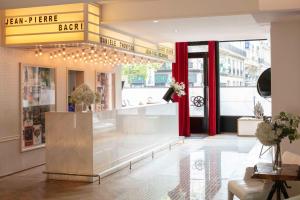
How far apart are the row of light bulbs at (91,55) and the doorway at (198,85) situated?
3738 mm

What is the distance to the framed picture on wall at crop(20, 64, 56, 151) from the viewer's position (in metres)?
8.17

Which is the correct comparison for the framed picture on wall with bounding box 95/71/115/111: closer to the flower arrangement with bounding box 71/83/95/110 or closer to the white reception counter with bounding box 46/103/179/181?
the white reception counter with bounding box 46/103/179/181

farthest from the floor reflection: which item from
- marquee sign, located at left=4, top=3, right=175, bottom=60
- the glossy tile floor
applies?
marquee sign, located at left=4, top=3, right=175, bottom=60

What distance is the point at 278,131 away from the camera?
14.3ft

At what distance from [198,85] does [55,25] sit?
25.3 feet

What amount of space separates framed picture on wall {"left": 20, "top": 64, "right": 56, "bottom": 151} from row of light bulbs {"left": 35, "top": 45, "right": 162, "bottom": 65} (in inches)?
16.6

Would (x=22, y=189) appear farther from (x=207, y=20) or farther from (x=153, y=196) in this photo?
(x=207, y=20)

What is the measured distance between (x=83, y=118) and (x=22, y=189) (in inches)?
59.5

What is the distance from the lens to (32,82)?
27.6ft

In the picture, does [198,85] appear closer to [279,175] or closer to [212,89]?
[212,89]

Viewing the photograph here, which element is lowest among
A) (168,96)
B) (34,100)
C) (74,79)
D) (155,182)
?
(155,182)

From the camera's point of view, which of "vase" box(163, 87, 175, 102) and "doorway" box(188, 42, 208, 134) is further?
"doorway" box(188, 42, 208, 134)

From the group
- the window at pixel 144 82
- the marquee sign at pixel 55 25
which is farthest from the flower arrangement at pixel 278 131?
the window at pixel 144 82

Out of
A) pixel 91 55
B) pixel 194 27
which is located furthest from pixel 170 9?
pixel 91 55
